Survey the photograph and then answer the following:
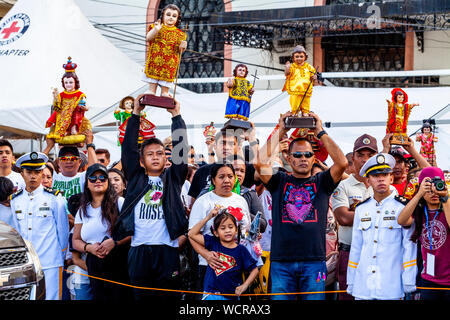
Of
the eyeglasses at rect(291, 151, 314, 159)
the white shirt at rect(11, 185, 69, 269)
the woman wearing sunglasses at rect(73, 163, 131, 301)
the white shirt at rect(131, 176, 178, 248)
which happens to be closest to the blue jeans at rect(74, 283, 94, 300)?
the woman wearing sunglasses at rect(73, 163, 131, 301)

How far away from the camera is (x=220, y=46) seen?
64.7 ft

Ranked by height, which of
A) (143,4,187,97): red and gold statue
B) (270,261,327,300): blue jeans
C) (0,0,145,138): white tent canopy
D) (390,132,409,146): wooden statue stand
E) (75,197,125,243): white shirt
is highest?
(0,0,145,138): white tent canopy

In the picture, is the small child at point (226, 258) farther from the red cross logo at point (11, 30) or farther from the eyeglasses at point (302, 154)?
the red cross logo at point (11, 30)

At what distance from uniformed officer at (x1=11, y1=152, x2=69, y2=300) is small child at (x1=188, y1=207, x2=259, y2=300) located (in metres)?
1.52

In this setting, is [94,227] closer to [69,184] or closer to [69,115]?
[69,184]

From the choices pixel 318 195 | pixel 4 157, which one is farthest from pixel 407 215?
pixel 4 157

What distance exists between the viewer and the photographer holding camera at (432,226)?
14.7ft

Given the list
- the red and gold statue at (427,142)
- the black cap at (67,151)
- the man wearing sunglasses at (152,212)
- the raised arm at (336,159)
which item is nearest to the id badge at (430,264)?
the raised arm at (336,159)

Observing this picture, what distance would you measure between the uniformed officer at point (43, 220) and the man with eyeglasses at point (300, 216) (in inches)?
82.1

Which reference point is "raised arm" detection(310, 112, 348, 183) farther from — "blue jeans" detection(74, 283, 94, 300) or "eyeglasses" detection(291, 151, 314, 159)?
"blue jeans" detection(74, 283, 94, 300)

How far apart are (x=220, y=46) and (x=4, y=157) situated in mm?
Result: 13638

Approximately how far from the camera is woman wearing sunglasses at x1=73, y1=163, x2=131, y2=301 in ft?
17.9

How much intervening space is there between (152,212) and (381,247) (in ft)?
6.02

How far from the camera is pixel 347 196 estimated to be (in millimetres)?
5520
